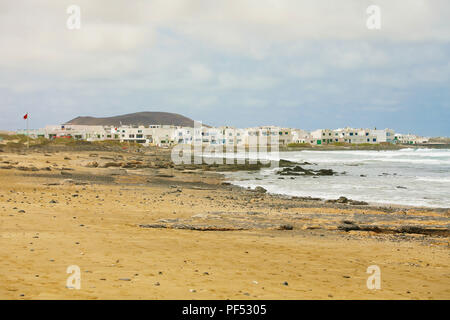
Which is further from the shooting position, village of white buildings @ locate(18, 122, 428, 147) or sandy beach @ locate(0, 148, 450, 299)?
village of white buildings @ locate(18, 122, 428, 147)

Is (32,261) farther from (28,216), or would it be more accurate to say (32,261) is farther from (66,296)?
(28,216)

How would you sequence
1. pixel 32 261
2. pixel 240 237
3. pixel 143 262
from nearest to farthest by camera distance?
pixel 32 261
pixel 143 262
pixel 240 237

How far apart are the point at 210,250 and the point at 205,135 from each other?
162 metres

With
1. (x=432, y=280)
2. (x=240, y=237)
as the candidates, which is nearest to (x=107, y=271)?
(x=240, y=237)

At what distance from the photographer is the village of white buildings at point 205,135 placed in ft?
494

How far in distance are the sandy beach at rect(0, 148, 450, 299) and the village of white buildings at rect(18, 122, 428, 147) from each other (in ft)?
446

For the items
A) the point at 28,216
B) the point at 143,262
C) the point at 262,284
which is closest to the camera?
the point at 262,284

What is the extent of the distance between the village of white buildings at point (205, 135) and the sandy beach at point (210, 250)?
446 ft

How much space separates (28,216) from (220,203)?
25.7 ft

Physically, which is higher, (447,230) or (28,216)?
(28,216)

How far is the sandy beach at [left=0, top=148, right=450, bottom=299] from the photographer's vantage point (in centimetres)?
549

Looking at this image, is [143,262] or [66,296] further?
[143,262]

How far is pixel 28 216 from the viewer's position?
10.2 meters

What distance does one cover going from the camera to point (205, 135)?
555 feet
